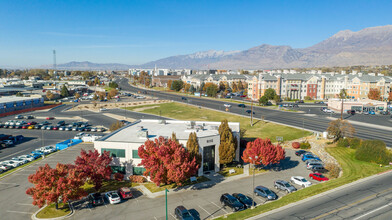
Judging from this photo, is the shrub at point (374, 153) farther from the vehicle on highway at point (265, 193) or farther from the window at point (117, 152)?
the window at point (117, 152)

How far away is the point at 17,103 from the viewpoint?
11256 cm

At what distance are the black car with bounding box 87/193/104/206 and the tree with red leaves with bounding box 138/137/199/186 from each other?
22.4ft

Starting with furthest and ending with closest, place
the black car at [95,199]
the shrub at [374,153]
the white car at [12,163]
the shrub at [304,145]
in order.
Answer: the shrub at [304,145], the white car at [12,163], the shrub at [374,153], the black car at [95,199]

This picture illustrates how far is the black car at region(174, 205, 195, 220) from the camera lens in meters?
30.5

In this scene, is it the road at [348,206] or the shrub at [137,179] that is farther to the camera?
the shrub at [137,179]

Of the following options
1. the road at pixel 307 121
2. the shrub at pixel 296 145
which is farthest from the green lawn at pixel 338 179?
the road at pixel 307 121

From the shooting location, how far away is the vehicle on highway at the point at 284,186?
3869cm

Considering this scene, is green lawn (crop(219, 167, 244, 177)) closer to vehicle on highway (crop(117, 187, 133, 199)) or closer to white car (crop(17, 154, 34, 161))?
vehicle on highway (crop(117, 187, 133, 199))

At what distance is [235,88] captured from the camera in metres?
180

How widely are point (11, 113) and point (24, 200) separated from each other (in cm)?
8693

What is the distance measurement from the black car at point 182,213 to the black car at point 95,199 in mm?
10057

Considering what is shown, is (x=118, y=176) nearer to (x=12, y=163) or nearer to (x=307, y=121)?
(x=12, y=163)

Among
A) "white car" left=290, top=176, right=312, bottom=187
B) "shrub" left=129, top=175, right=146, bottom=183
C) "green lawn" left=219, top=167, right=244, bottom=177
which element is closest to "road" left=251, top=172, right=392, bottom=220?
"white car" left=290, top=176, right=312, bottom=187

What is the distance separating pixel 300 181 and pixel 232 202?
1372 cm
